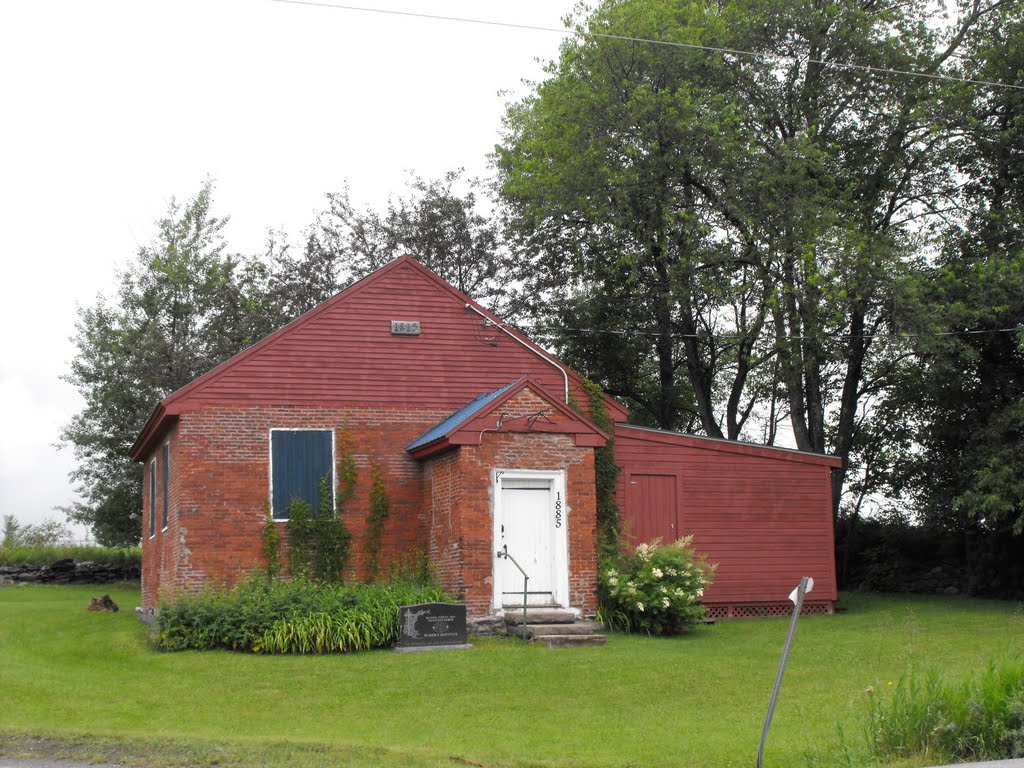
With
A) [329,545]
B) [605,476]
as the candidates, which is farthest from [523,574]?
[605,476]

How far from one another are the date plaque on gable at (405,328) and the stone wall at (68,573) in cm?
1913

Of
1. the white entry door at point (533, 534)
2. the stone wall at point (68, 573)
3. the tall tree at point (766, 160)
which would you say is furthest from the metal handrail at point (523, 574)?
the stone wall at point (68, 573)

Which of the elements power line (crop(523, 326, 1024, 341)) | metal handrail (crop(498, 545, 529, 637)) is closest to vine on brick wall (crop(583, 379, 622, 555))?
metal handrail (crop(498, 545, 529, 637))

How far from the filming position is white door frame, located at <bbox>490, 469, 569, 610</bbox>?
17203 millimetres

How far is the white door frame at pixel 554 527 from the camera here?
17.2 metres

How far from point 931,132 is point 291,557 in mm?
17351

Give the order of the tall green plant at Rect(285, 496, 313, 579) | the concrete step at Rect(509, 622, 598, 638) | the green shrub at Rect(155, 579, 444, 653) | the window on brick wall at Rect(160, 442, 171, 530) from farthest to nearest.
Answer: the window on brick wall at Rect(160, 442, 171, 530) < the tall green plant at Rect(285, 496, 313, 579) < the concrete step at Rect(509, 622, 598, 638) < the green shrub at Rect(155, 579, 444, 653)

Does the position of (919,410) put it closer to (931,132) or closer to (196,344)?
(931,132)

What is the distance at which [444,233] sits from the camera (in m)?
34.7

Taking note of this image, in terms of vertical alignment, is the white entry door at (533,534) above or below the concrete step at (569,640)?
above

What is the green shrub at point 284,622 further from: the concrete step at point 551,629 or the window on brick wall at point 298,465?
the window on brick wall at point 298,465

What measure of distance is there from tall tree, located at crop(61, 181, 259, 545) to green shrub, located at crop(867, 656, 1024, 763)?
27438 mm

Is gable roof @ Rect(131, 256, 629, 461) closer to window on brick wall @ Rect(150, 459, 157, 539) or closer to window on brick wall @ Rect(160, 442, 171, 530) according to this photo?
window on brick wall @ Rect(160, 442, 171, 530)

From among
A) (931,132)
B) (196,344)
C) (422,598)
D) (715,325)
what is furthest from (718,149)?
(196,344)
